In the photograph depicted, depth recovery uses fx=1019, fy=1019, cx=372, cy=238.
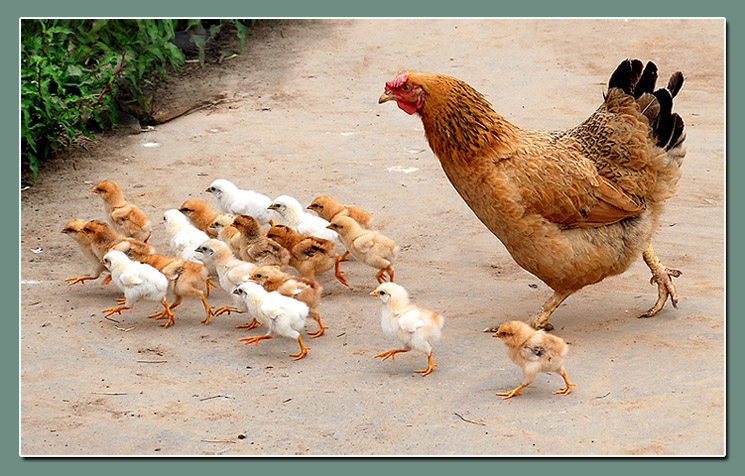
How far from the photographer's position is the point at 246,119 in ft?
39.4

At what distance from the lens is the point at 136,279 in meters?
7.57

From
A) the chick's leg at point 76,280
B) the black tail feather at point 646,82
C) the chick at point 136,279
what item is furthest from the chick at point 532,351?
the chick's leg at point 76,280

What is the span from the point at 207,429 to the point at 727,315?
373 centimetres

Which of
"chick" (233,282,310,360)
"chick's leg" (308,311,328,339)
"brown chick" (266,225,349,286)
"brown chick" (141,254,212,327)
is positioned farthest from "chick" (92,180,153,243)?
"chick's leg" (308,311,328,339)

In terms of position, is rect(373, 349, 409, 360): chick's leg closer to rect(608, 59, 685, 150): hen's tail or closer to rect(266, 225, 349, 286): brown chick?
rect(266, 225, 349, 286): brown chick

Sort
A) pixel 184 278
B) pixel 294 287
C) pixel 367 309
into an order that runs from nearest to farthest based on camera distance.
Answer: pixel 294 287
pixel 184 278
pixel 367 309

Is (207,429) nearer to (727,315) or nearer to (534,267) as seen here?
(534,267)

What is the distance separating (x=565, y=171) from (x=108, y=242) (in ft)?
12.0

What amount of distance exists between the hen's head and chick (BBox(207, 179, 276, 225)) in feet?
7.09

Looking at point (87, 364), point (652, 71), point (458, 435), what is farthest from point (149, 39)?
point (458, 435)

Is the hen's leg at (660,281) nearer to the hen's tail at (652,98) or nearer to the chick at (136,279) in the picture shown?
the hen's tail at (652,98)

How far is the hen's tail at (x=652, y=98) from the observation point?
7332 millimetres

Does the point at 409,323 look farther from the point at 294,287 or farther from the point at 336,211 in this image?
the point at 336,211

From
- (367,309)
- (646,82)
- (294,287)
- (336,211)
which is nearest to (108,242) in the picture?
(294,287)
